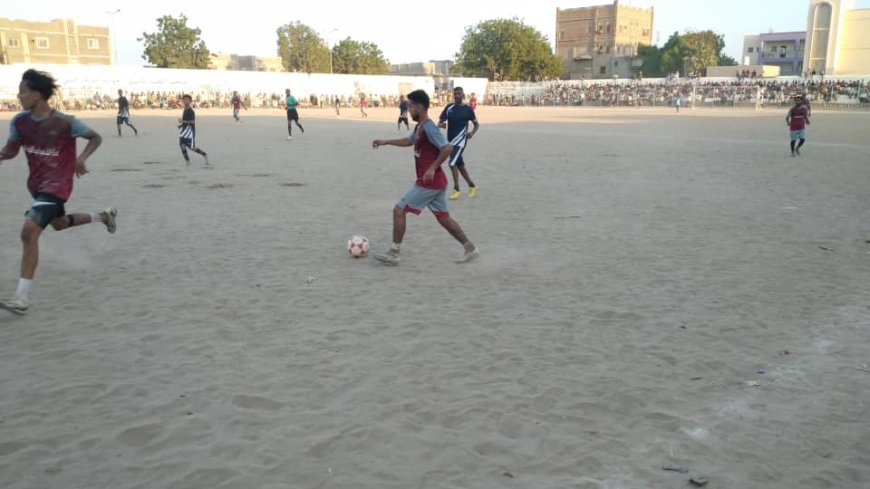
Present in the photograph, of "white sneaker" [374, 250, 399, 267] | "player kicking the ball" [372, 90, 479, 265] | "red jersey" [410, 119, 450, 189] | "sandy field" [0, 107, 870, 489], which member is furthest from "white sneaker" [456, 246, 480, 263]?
"red jersey" [410, 119, 450, 189]

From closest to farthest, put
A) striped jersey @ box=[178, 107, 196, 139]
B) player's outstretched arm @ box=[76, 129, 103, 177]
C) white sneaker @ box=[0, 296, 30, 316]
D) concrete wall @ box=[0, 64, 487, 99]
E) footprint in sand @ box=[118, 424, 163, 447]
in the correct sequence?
footprint in sand @ box=[118, 424, 163, 447], white sneaker @ box=[0, 296, 30, 316], player's outstretched arm @ box=[76, 129, 103, 177], striped jersey @ box=[178, 107, 196, 139], concrete wall @ box=[0, 64, 487, 99]

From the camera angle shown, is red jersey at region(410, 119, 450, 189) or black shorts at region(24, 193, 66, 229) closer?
black shorts at region(24, 193, 66, 229)

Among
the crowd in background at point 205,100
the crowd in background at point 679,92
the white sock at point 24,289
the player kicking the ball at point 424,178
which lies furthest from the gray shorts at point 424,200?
the crowd in background at point 679,92

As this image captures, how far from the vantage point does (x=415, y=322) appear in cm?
506

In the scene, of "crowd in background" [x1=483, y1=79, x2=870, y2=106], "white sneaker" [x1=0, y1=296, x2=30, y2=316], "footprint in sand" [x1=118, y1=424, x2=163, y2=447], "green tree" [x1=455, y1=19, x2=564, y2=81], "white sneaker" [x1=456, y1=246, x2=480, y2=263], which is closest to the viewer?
"footprint in sand" [x1=118, y1=424, x2=163, y2=447]

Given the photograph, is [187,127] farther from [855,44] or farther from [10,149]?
[855,44]

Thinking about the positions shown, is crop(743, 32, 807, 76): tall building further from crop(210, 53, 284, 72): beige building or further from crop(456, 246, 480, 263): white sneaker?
crop(456, 246, 480, 263): white sneaker

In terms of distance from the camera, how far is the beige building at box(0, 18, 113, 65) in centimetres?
7731

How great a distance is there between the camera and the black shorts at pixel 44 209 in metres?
5.26

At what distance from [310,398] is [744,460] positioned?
7.68 ft

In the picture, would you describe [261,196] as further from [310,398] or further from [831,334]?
[831,334]

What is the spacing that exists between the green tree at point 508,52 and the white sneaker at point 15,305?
86.0 m

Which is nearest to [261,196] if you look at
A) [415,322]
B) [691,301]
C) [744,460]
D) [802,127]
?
[415,322]

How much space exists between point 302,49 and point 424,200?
3501 inches
